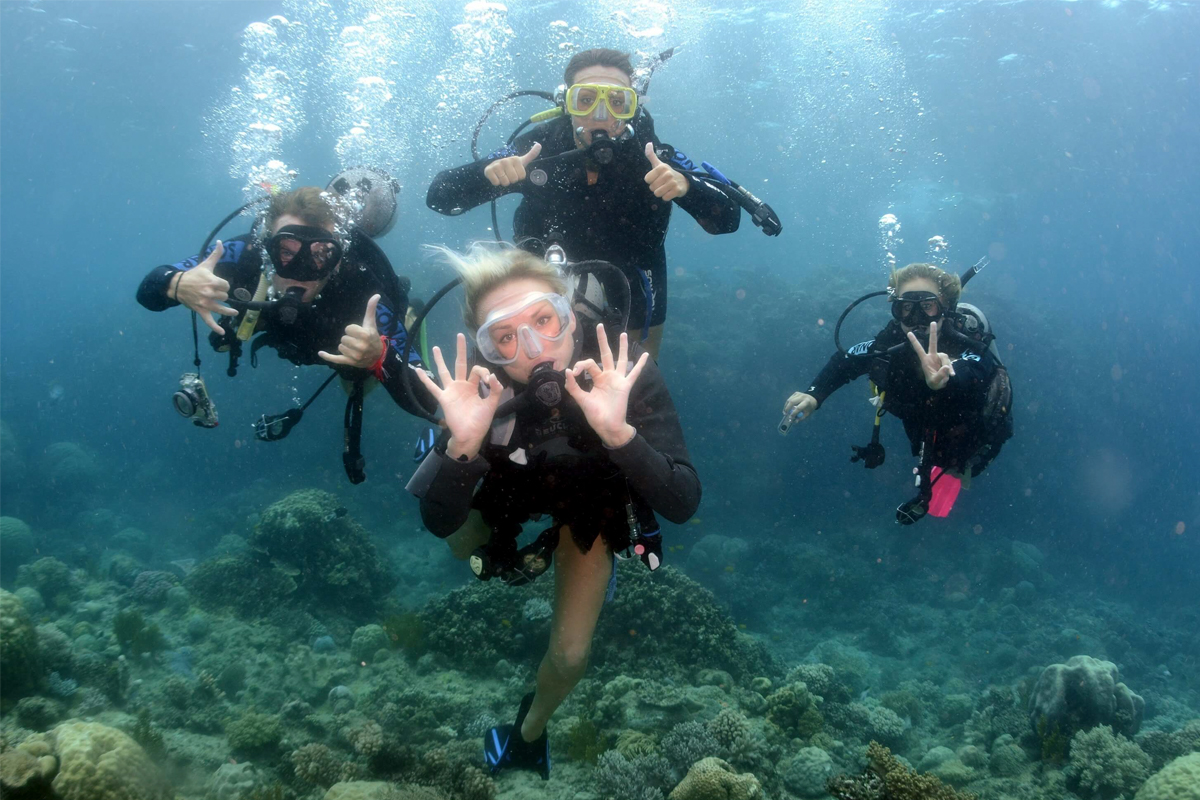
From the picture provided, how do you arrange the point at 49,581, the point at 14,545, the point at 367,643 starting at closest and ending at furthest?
1. the point at 367,643
2. the point at 49,581
3. the point at 14,545

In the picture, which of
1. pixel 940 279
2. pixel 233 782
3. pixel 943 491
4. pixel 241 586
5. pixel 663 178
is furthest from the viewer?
pixel 241 586

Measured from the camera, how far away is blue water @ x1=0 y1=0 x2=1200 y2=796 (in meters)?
17.3

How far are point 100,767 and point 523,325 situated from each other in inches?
162

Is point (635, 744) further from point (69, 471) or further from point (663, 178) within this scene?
point (69, 471)

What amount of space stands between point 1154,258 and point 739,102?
58214 mm

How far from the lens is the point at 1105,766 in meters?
5.63

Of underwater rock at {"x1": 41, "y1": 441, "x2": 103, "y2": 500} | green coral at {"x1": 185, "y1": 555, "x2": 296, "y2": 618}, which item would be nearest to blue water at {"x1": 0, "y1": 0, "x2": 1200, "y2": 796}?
underwater rock at {"x1": 41, "y1": 441, "x2": 103, "y2": 500}

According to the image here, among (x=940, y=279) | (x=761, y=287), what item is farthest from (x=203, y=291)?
(x=761, y=287)

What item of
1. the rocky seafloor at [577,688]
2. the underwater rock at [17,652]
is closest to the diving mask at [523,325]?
the rocky seafloor at [577,688]

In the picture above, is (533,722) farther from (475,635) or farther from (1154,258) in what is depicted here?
(1154,258)

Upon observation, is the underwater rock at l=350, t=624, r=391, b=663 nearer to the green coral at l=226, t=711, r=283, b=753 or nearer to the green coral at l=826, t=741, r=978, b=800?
the green coral at l=226, t=711, r=283, b=753

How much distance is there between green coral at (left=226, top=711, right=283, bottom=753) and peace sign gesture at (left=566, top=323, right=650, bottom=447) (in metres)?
5.45

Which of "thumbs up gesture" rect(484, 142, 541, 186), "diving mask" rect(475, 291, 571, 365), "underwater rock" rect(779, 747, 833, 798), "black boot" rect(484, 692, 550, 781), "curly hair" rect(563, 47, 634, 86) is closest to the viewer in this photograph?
"diving mask" rect(475, 291, 571, 365)

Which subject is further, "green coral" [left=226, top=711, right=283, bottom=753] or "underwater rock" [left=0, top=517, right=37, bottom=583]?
"underwater rock" [left=0, top=517, right=37, bottom=583]
